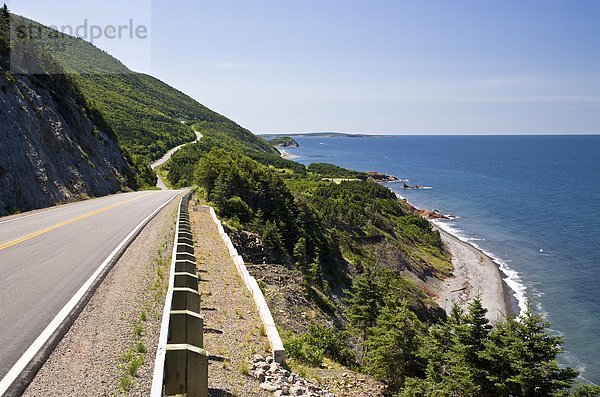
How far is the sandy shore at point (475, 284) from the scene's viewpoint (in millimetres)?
46938

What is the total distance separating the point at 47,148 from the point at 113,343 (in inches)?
1344

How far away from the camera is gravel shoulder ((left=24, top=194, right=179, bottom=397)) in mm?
6379

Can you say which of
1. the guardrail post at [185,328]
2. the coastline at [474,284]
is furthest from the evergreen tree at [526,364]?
the coastline at [474,284]

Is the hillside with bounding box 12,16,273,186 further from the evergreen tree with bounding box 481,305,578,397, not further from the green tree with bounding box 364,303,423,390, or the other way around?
the evergreen tree with bounding box 481,305,578,397

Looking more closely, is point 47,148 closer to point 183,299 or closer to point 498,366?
point 183,299

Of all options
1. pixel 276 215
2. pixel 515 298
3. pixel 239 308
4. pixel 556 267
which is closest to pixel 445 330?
pixel 239 308

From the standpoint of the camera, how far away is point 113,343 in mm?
7852

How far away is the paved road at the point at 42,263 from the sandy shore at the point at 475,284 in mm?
36178

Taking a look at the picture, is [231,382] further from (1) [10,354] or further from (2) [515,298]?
(2) [515,298]

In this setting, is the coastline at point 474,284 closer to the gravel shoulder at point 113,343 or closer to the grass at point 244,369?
the gravel shoulder at point 113,343

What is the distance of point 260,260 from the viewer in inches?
1054

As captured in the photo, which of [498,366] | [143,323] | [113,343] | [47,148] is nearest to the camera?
[113,343]

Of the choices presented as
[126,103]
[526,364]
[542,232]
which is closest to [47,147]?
[526,364]

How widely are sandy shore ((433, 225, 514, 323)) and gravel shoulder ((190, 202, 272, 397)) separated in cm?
3405
